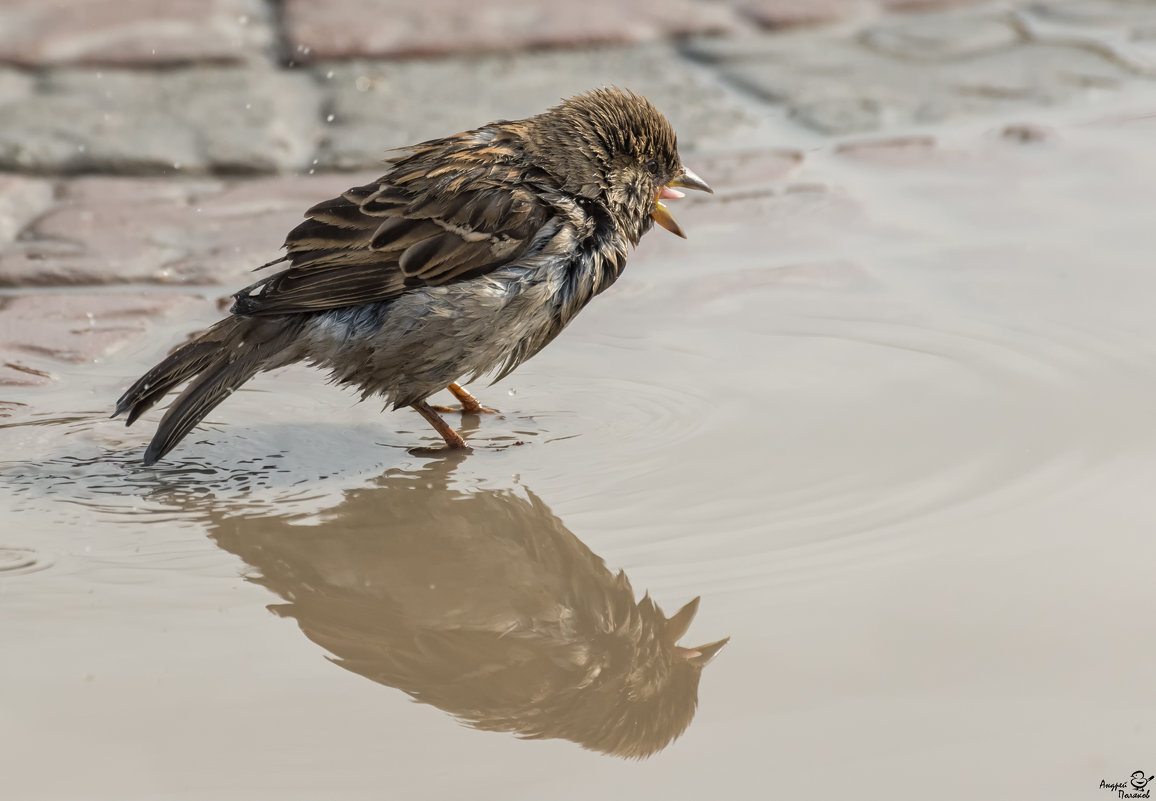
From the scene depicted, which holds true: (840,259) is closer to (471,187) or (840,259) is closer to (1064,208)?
(1064,208)

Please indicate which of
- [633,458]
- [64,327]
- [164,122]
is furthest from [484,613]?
[164,122]

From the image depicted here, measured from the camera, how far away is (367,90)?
620cm

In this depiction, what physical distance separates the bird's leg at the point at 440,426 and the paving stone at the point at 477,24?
2884mm

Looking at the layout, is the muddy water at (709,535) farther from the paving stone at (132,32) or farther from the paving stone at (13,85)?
the paving stone at (132,32)

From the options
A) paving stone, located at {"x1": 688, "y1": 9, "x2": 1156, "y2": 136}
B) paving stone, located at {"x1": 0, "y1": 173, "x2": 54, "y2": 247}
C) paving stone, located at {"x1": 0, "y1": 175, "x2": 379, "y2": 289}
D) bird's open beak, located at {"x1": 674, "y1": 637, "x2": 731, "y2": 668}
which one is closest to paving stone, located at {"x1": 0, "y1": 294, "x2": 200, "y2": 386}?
paving stone, located at {"x1": 0, "y1": 175, "x2": 379, "y2": 289}

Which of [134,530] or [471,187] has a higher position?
[471,187]

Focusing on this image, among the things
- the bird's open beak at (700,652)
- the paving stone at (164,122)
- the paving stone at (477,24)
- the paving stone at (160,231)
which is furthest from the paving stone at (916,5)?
the bird's open beak at (700,652)

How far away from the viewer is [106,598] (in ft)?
9.93

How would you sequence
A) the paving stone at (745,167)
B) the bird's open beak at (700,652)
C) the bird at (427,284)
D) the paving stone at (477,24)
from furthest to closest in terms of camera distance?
the paving stone at (477,24)
the paving stone at (745,167)
the bird at (427,284)
the bird's open beak at (700,652)

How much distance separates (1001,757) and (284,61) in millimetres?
4904

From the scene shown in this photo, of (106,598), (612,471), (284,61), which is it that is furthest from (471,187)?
(284,61)

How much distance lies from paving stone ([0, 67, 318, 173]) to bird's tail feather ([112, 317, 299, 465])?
1757mm

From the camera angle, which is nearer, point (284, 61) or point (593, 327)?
point (593, 327)

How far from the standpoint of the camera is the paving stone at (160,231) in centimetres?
485
